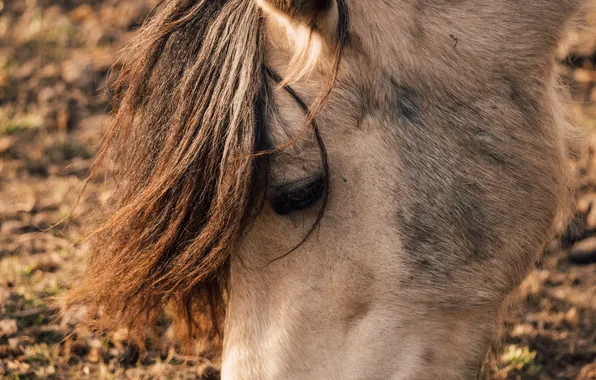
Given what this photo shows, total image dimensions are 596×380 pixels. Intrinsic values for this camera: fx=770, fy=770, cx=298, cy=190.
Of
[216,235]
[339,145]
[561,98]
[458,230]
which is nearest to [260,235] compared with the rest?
Answer: [216,235]

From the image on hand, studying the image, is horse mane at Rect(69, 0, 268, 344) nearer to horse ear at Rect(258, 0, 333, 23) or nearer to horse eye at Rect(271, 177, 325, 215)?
horse eye at Rect(271, 177, 325, 215)

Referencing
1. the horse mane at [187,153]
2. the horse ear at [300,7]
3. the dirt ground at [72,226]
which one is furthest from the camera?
the dirt ground at [72,226]

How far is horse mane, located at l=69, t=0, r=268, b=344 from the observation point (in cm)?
188

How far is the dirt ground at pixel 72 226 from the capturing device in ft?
8.81

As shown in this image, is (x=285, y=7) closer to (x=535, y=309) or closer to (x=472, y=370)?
(x=472, y=370)

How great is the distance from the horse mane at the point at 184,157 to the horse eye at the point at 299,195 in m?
0.05

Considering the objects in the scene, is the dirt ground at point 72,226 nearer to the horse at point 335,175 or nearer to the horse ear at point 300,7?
the horse at point 335,175

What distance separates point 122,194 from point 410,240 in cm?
76

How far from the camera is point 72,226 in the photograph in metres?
3.43

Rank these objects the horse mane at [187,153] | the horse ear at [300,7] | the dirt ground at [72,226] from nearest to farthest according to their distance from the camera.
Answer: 1. the horse ear at [300,7]
2. the horse mane at [187,153]
3. the dirt ground at [72,226]

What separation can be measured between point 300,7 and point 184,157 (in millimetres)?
464

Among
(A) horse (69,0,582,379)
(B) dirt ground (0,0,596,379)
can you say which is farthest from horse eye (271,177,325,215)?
(B) dirt ground (0,0,596,379)

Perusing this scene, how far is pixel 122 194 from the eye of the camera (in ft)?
6.62

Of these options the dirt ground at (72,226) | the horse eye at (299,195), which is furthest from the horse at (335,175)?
the dirt ground at (72,226)
